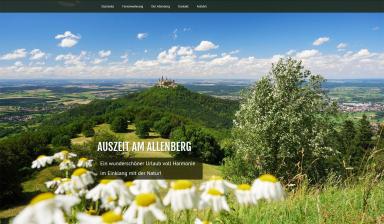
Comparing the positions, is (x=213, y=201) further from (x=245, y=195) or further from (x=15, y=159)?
(x=15, y=159)

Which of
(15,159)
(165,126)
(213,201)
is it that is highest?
(213,201)

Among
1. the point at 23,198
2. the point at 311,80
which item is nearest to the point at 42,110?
the point at 23,198

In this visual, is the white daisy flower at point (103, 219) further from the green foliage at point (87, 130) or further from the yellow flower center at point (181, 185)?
the green foliage at point (87, 130)

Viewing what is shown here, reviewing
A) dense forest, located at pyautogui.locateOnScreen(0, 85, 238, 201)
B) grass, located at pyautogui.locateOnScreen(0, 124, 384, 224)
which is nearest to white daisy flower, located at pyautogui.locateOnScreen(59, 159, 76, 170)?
grass, located at pyautogui.locateOnScreen(0, 124, 384, 224)

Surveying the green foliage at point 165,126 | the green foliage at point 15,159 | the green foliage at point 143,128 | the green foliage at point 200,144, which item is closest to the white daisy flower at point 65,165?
the green foliage at point 15,159

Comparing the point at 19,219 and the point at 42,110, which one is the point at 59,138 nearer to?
the point at 42,110

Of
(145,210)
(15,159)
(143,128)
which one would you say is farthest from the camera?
(143,128)

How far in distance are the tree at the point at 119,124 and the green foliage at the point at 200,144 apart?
9033 millimetres

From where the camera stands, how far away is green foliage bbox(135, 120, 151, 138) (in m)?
47.9

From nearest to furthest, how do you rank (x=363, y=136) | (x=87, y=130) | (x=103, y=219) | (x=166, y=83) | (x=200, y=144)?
(x=103, y=219)
(x=363, y=136)
(x=87, y=130)
(x=200, y=144)
(x=166, y=83)

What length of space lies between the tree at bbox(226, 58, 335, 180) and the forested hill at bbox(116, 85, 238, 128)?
41.6m

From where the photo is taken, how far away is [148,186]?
5.90ft
